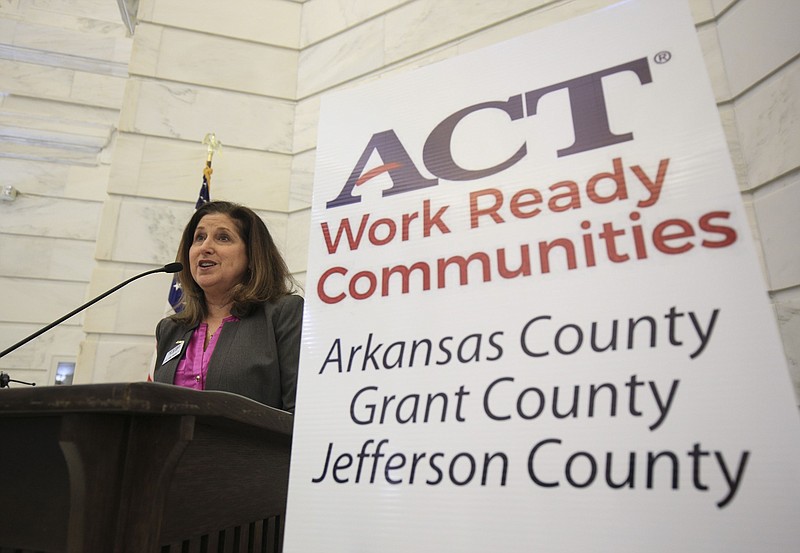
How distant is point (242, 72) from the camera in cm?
325

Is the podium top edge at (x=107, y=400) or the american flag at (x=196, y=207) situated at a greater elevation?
the american flag at (x=196, y=207)

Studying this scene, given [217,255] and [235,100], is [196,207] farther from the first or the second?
[217,255]

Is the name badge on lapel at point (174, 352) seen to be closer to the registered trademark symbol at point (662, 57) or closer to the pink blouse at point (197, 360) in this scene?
the pink blouse at point (197, 360)

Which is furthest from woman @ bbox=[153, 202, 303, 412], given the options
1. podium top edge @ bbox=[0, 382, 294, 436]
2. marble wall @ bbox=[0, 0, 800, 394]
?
marble wall @ bbox=[0, 0, 800, 394]

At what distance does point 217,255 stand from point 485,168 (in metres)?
1.24

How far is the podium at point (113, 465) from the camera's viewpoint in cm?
76

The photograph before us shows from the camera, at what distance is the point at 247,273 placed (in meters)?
1.93

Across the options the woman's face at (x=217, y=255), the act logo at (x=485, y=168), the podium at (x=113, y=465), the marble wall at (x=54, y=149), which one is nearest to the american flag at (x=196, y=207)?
the woman's face at (x=217, y=255)

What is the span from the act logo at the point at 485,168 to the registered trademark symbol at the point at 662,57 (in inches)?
0.6

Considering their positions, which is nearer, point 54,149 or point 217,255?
point 217,255

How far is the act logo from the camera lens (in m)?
0.85

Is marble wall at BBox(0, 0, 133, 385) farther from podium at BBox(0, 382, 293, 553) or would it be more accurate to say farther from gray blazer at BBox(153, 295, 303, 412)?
podium at BBox(0, 382, 293, 553)

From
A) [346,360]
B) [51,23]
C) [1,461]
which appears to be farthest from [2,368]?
[346,360]

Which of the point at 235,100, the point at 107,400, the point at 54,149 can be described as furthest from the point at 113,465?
the point at 54,149
